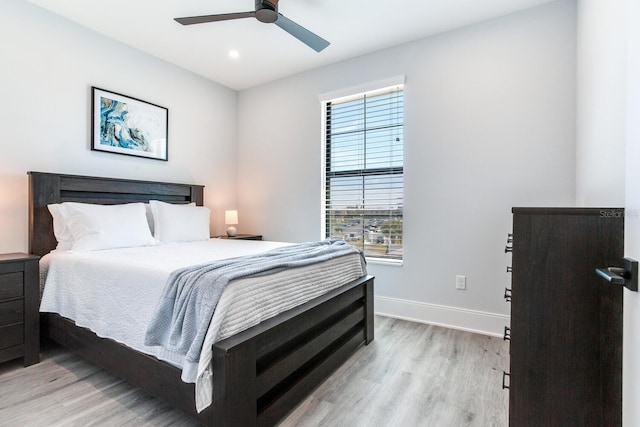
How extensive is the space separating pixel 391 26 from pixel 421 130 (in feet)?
3.24

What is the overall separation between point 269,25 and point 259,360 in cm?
279

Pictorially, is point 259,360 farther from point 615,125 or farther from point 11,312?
point 615,125

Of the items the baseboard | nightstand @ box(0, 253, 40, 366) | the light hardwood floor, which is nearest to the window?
the baseboard

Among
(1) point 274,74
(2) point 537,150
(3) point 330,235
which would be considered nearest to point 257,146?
(1) point 274,74

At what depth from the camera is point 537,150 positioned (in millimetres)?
2562

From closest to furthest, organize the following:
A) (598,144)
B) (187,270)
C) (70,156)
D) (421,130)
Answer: (187,270)
(598,144)
(70,156)
(421,130)

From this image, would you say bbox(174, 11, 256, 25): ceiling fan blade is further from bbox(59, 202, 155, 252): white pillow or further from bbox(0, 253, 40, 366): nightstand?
bbox(0, 253, 40, 366): nightstand

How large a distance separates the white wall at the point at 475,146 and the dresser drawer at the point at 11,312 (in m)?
2.90

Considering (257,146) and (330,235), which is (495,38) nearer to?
(330,235)

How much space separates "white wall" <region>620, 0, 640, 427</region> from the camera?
0.88 m

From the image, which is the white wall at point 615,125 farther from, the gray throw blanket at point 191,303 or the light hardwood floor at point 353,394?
the gray throw blanket at point 191,303

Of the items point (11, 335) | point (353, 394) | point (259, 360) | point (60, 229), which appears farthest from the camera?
point (60, 229)

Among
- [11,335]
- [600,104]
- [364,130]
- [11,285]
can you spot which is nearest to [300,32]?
[364,130]

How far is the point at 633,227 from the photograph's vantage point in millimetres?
930
